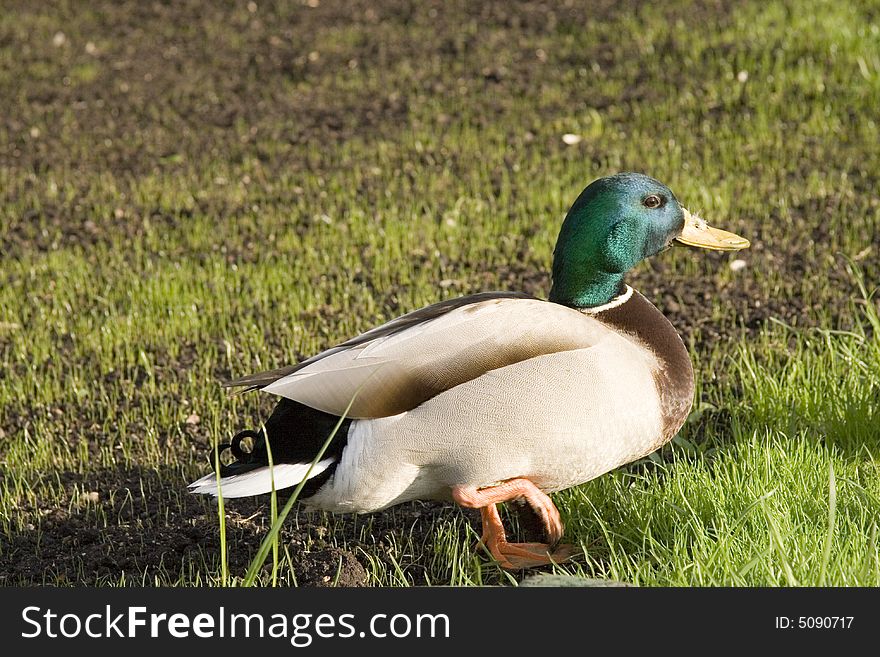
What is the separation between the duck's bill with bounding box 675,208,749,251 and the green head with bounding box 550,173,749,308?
4 centimetres

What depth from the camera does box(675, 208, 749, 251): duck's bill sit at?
3.30m

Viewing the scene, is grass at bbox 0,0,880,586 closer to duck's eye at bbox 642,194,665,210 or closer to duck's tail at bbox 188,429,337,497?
duck's tail at bbox 188,429,337,497

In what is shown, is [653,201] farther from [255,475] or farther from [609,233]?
[255,475]

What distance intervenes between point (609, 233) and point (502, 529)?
2.75 feet

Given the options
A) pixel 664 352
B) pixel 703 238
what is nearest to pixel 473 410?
pixel 664 352

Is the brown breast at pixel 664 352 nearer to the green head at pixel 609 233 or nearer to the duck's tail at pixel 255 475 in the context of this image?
the green head at pixel 609 233

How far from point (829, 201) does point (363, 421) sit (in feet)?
11.8

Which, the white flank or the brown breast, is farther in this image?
the brown breast

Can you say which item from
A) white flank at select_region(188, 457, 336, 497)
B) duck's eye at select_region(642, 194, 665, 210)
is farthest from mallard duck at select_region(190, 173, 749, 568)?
duck's eye at select_region(642, 194, 665, 210)

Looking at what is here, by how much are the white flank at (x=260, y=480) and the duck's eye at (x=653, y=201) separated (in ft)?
3.56

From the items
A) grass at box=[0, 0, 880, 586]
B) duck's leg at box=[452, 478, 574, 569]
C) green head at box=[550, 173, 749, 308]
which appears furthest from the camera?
grass at box=[0, 0, 880, 586]

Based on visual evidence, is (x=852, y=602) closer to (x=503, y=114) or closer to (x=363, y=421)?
(x=363, y=421)

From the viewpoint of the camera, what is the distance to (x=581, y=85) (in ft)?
25.0

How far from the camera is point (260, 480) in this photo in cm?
285
